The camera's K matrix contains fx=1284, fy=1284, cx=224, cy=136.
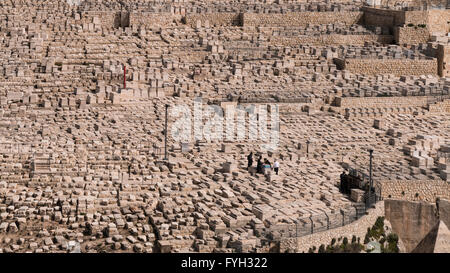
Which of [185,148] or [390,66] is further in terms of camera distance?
[390,66]

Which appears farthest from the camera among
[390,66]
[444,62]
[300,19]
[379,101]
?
[300,19]

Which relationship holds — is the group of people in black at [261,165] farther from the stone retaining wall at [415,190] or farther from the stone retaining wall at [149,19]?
the stone retaining wall at [149,19]

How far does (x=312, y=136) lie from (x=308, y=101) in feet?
11.5

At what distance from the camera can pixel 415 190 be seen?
3544 centimetres

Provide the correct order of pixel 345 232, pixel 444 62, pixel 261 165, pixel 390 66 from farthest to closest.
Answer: pixel 444 62
pixel 390 66
pixel 261 165
pixel 345 232

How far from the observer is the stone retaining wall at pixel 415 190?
115ft

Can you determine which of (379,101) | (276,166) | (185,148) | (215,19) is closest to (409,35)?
(379,101)

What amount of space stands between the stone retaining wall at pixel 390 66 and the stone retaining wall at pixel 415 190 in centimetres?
1179

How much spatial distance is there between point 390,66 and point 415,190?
1249cm

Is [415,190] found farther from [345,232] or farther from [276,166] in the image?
[345,232]

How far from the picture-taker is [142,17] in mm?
49625
